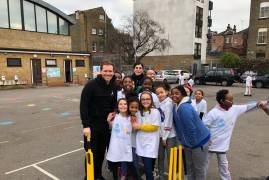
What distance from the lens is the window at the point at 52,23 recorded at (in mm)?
26000

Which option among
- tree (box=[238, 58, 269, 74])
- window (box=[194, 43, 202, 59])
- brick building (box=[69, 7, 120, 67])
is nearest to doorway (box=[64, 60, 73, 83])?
brick building (box=[69, 7, 120, 67])

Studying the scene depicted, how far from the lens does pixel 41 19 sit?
2536cm

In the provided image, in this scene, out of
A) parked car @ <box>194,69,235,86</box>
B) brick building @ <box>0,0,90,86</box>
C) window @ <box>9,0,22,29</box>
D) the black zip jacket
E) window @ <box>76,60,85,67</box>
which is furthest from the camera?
window @ <box>76,60,85,67</box>

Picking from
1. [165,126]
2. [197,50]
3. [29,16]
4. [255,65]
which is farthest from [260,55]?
[165,126]

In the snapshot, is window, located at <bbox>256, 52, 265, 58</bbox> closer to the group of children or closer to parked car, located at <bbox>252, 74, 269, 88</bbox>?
parked car, located at <bbox>252, 74, 269, 88</bbox>

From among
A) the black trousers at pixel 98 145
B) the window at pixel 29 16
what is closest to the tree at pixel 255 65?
the window at pixel 29 16

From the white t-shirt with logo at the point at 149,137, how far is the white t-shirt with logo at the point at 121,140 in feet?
0.58

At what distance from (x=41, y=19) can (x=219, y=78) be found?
64.1ft

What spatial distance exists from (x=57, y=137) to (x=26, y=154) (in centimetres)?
137

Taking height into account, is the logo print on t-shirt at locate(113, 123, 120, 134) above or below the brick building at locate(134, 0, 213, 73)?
below

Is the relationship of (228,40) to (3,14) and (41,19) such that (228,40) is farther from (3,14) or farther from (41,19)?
(3,14)

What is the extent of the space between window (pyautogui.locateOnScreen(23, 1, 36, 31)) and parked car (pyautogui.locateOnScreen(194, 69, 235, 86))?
18273 millimetres

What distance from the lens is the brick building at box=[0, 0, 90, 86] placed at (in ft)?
71.5

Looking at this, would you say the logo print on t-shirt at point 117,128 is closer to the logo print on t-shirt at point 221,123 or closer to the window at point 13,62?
the logo print on t-shirt at point 221,123
